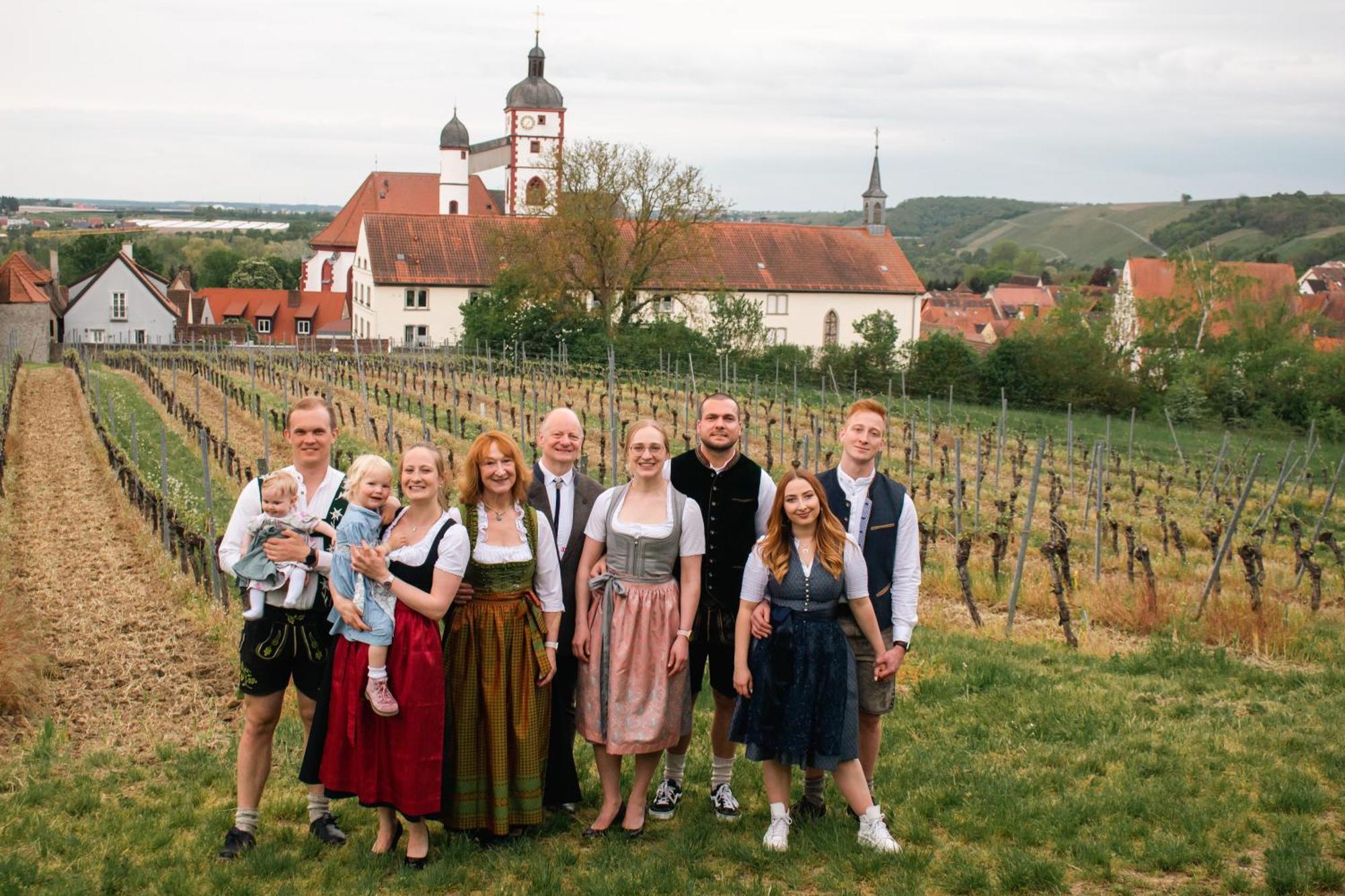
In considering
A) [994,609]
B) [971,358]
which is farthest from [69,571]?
[971,358]

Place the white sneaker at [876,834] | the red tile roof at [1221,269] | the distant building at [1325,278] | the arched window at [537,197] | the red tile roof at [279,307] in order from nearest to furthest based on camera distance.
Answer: the white sneaker at [876,834] → the arched window at [537,197] → the red tile roof at [1221,269] → the red tile roof at [279,307] → the distant building at [1325,278]

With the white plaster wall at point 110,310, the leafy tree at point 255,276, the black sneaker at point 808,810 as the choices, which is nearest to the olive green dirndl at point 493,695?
the black sneaker at point 808,810

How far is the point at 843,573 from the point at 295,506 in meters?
1.75

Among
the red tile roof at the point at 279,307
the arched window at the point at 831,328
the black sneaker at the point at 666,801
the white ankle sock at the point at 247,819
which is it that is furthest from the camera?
the red tile roof at the point at 279,307

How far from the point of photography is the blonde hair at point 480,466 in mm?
3934

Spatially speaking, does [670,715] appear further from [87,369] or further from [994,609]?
[87,369]

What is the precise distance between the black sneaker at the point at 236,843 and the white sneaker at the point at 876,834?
1998 millimetres

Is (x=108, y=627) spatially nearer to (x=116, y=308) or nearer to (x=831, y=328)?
(x=831, y=328)

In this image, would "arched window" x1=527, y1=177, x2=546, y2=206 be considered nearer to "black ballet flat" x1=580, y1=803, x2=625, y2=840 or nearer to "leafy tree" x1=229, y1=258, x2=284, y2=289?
"leafy tree" x1=229, y1=258, x2=284, y2=289

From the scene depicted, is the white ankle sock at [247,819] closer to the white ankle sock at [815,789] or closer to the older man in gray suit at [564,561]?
the older man in gray suit at [564,561]

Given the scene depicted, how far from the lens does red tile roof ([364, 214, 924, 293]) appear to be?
140 ft

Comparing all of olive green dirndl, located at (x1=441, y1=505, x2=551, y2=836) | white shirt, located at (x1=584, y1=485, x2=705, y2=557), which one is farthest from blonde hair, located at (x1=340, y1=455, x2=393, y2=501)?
white shirt, located at (x1=584, y1=485, x2=705, y2=557)

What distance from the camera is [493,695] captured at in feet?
13.0

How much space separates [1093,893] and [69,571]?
25.6 ft
